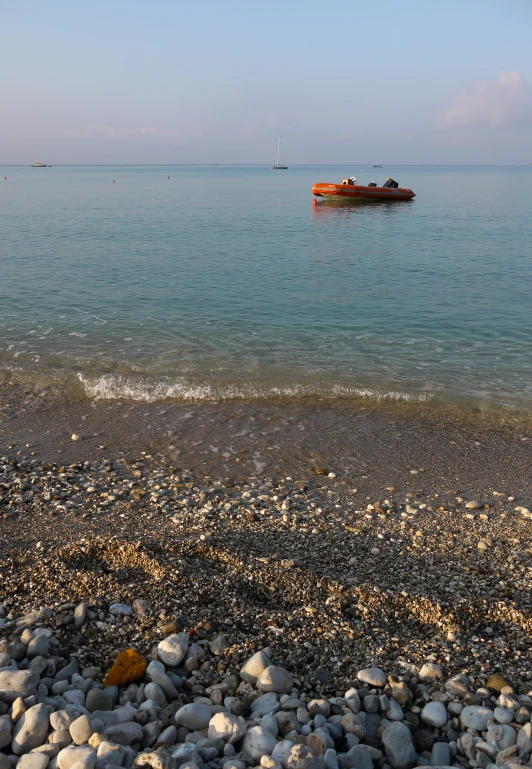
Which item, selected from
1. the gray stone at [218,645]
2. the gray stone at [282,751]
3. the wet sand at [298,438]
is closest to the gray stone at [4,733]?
the gray stone at [218,645]

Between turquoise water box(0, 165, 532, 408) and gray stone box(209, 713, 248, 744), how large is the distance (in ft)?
24.9

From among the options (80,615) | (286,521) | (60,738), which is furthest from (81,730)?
(286,521)

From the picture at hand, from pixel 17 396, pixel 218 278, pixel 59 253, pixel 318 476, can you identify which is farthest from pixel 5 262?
pixel 318 476

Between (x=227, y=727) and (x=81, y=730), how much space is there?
807 mm

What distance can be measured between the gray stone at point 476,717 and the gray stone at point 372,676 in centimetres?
52

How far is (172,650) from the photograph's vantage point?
13.1ft

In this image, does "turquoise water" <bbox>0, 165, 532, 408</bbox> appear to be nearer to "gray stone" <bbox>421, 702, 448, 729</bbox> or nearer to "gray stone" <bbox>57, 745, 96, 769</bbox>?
"gray stone" <bbox>421, 702, 448, 729</bbox>

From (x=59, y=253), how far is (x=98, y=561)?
24.2 meters

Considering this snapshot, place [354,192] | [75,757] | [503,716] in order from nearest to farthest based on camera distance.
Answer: [75,757] < [503,716] < [354,192]

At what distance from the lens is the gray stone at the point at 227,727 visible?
3311 millimetres

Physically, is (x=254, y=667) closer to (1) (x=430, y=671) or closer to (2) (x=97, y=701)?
(2) (x=97, y=701)

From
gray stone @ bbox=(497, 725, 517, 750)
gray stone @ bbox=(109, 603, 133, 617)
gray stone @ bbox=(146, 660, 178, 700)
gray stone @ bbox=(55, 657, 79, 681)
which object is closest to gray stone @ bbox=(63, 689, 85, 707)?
gray stone @ bbox=(55, 657, 79, 681)

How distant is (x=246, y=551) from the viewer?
5555 millimetres

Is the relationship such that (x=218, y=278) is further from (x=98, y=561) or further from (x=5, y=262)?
(x=98, y=561)
